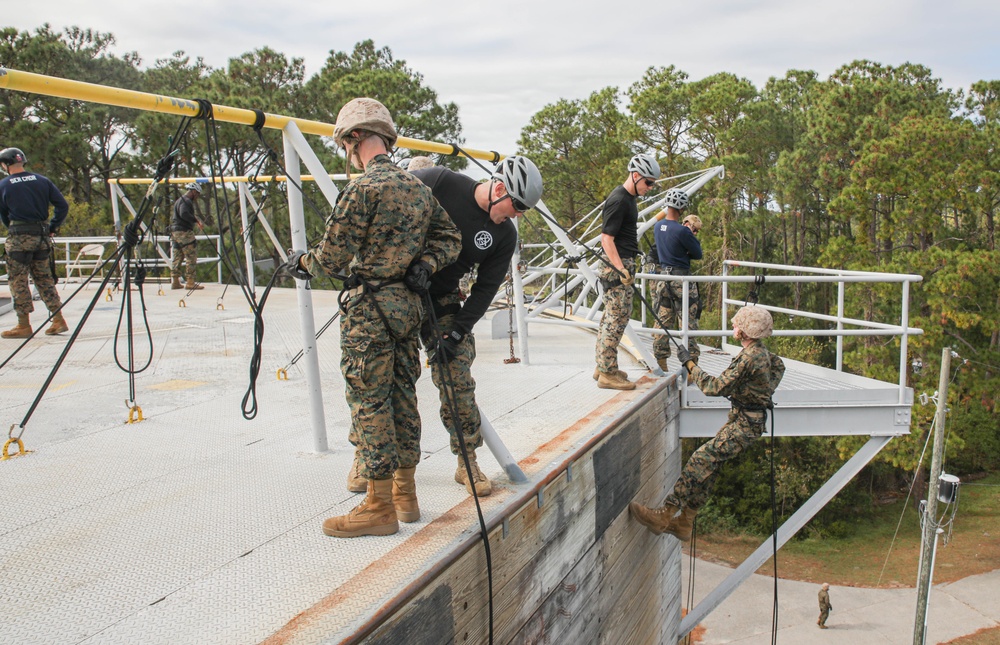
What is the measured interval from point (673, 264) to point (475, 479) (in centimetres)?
402

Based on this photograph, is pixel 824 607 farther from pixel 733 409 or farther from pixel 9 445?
pixel 9 445

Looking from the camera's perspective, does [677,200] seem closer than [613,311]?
No

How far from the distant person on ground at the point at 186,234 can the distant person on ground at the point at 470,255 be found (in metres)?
8.61

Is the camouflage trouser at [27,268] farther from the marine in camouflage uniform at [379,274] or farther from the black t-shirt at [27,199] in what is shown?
the marine in camouflage uniform at [379,274]

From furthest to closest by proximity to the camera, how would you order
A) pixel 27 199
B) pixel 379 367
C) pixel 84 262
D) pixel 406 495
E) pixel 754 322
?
pixel 84 262
pixel 27 199
pixel 754 322
pixel 406 495
pixel 379 367

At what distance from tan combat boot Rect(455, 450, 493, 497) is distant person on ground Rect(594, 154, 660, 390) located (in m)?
2.33

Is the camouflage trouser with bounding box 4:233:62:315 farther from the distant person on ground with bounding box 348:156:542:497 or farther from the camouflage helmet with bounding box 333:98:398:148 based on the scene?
the camouflage helmet with bounding box 333:98:398:148

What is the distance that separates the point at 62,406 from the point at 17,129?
24262mm

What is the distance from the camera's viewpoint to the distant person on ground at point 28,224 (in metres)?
7.29

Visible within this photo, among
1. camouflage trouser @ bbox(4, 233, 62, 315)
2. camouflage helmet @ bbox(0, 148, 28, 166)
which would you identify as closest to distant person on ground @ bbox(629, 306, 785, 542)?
camouflage trouser @ bbox(4, 233, 62, 315)

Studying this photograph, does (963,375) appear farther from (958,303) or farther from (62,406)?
(62,406)

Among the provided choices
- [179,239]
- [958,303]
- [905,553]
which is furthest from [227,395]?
[958,303]

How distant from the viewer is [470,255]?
366 cm

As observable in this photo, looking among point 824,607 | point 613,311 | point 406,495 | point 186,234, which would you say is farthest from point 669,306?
point 824,607
